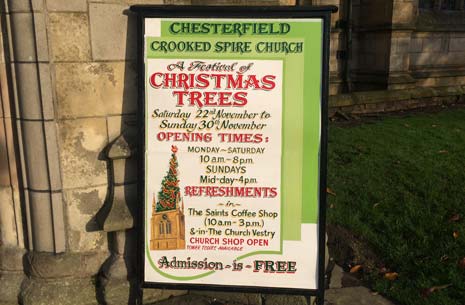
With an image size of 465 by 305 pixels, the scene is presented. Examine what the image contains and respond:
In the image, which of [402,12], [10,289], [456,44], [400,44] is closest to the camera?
[10,289]

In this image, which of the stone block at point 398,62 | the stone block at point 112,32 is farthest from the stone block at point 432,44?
the stone block at point 112,32

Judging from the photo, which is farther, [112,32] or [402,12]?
[402,12]

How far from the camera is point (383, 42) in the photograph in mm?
11039

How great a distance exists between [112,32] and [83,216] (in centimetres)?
128

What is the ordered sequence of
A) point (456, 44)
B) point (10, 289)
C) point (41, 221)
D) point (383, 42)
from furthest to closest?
point (456, 44), point (383, 42), point (10, 289), point (41, 221)

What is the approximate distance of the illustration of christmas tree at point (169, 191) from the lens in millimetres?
2959

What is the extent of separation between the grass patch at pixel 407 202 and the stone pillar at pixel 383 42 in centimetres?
359

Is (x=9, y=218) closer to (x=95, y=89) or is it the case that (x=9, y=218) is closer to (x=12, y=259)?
(x=12, y=259)

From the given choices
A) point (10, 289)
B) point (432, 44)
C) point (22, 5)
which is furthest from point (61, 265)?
point (432, 44)

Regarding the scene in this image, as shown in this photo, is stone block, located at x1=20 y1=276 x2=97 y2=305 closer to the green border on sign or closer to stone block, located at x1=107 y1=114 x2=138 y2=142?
stone block, located at x1=107 y1=114 x2=138 y2=142

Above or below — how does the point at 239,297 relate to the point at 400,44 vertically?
below

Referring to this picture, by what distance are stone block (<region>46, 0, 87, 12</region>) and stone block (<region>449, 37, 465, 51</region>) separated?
39.7ft

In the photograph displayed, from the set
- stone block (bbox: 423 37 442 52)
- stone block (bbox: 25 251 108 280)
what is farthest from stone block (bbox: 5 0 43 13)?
stone block (bbox: 423 37 442 52)

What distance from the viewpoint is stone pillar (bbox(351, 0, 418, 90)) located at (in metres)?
10.7
